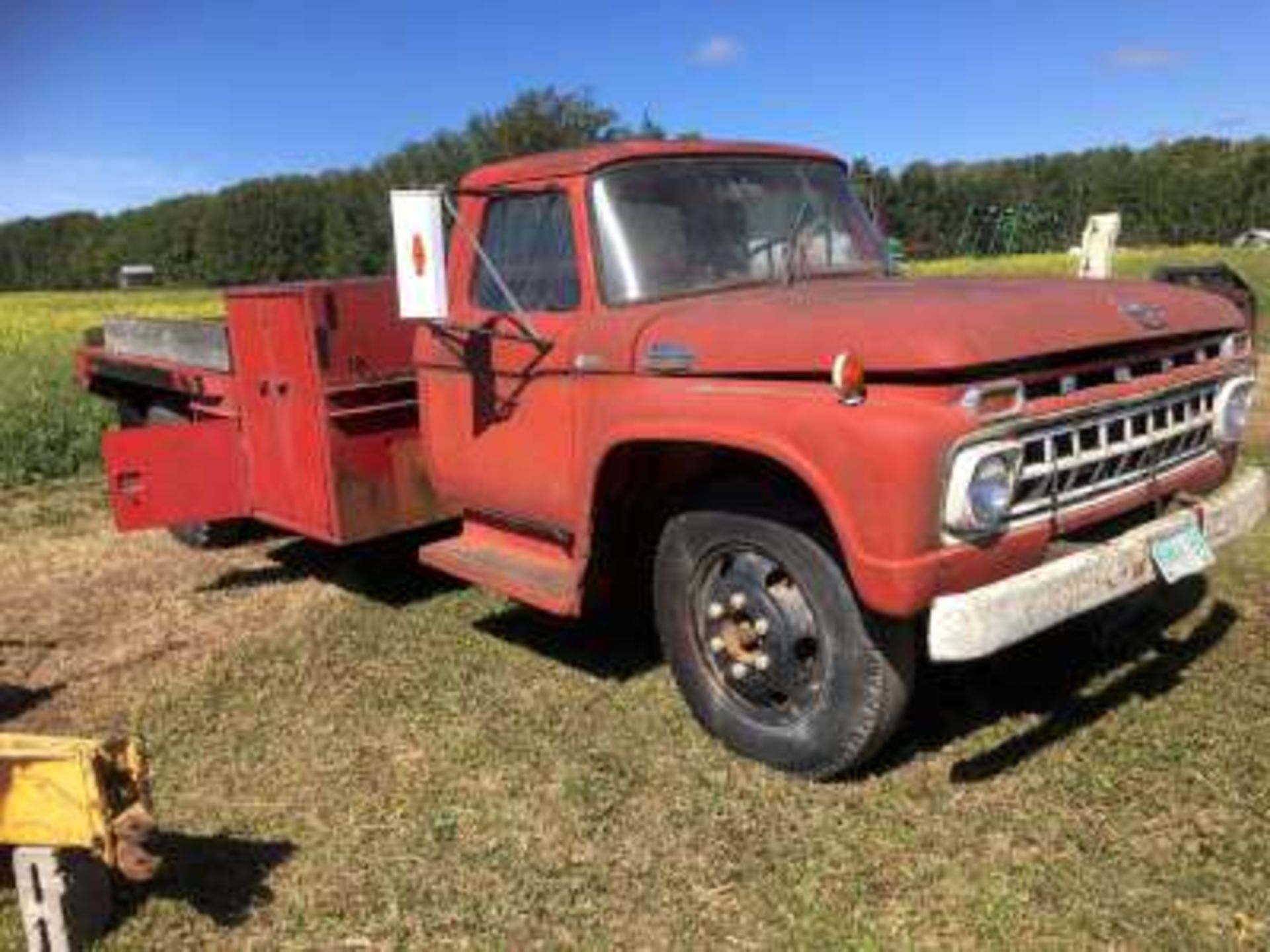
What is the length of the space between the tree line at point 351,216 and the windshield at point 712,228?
5296cm

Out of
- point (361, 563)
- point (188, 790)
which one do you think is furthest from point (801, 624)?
point (361, 563)

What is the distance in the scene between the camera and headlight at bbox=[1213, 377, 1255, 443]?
488 cm

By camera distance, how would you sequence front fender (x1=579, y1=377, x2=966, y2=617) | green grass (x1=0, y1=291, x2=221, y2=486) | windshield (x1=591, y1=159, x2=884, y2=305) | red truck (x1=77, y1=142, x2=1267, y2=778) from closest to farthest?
front fender (x1=579, y1=377, x2=966, y2=617)
red truck (x1=77, y1=142, x2=1267, y2=778)
windshield (x1=591, y1=159, x2=884, y2=305)
green grass (x1=0, y1=291, x2=221, y2=486)

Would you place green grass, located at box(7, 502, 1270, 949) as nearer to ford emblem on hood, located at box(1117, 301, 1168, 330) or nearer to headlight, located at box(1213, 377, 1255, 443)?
headlight, located at box(1213, 377, 1255, 443)

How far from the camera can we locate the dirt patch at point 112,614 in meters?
5.80

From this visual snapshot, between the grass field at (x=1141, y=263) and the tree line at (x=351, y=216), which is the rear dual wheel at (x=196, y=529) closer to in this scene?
the grass field at (x=1141, y=263)

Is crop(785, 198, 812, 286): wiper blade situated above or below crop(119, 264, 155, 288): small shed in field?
above

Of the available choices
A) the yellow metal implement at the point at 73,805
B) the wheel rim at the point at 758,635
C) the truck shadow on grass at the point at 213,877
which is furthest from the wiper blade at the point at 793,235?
the yellow metal implement at the point at 73,805

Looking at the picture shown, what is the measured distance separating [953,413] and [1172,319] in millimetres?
1285

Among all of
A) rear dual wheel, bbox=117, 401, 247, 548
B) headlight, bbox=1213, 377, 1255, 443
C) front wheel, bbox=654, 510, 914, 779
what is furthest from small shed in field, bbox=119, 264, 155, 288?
headlight, bbox=1213, 377, 1255, 443

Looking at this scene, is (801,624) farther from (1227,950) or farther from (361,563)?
(361,563)

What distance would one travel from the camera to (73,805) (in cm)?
346

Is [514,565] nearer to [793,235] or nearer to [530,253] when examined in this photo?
[530,253]

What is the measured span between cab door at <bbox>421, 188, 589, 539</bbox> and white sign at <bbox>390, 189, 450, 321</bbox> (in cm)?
26
